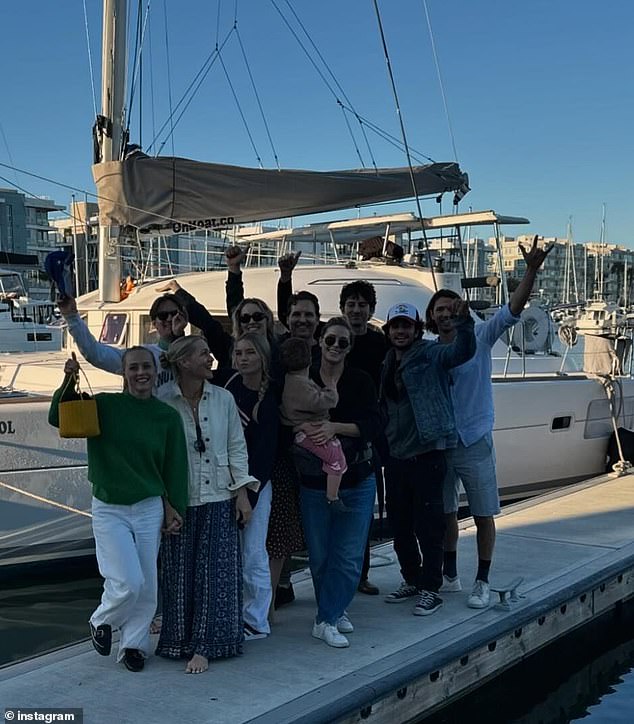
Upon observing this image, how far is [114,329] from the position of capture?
29.8 feet

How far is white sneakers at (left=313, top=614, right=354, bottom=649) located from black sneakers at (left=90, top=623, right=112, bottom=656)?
1038 millimetres

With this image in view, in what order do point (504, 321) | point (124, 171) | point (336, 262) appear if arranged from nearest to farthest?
point (504, 321), point (124, 171), point (336, 262)

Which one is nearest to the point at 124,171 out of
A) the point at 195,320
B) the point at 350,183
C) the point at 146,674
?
the point at 350,183

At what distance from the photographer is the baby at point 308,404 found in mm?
3943

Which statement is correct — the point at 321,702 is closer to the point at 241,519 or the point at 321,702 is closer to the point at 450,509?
the point at 241,519

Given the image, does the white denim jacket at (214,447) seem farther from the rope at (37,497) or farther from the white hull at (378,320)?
the white hull at (378,320)

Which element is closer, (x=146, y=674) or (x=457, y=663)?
(x=146, y=674)

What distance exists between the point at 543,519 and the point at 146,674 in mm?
4425

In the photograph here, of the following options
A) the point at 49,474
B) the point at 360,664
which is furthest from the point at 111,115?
the point at 360,664

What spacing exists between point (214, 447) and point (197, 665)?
39.2 inches

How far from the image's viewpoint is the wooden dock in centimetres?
356

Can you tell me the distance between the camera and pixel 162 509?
3.79 meters

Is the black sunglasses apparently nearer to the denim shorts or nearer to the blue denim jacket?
the blue denim jacket

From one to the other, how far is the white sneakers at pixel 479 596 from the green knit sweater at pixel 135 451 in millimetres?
1967
